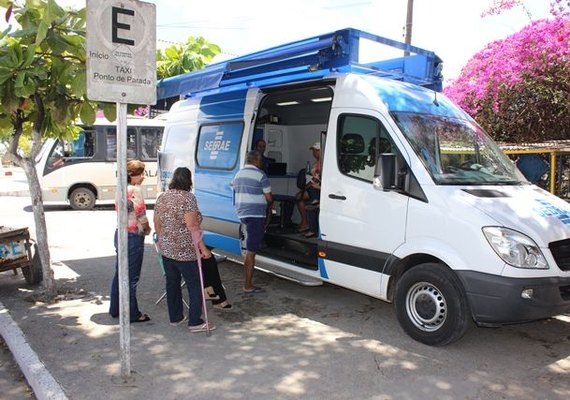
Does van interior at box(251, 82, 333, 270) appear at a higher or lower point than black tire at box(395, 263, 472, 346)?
higher

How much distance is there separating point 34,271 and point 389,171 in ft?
15.4

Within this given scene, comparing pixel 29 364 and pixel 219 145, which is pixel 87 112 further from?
pixel 29 364

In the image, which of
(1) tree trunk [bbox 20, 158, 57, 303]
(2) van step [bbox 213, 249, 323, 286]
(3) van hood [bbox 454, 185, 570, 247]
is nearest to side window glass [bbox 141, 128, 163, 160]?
(2) van step [bbox 213, 249, 323, 286]

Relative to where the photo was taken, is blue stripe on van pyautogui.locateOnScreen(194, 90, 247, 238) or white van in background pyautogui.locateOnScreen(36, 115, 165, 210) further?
white van in background pyautogui.locateOnScreen(36, 115, 165, 210)

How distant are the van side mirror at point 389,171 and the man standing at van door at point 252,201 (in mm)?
1862

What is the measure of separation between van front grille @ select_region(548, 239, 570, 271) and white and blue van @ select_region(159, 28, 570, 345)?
15 mm

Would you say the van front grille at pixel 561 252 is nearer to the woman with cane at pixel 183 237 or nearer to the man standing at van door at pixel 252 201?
the woman with cane at pixel 183 237

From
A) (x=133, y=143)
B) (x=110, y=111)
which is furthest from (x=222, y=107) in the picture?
(x=133, y=143)

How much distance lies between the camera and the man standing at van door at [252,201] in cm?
625

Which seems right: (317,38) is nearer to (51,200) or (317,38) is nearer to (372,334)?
(372,334)

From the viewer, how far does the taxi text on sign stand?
11.1ft

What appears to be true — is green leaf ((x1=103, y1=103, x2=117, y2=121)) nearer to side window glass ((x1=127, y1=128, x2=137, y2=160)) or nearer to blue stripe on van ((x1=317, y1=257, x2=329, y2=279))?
blue stripe on van ((x1=317, y1=257, x2=329, y2=279))

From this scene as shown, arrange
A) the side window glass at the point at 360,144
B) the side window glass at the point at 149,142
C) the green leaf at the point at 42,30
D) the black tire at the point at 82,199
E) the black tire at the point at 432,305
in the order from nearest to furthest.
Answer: the black tire at the point at 432,305 → the green leaf at the point at 42,30 → the side window glass at the point at 360,144 → the black tire at the point at 82,199 → the side window glass at the point at 149,142

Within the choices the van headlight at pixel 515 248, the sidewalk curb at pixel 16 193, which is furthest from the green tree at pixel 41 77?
the sidewalk curb at pixel 16 193
